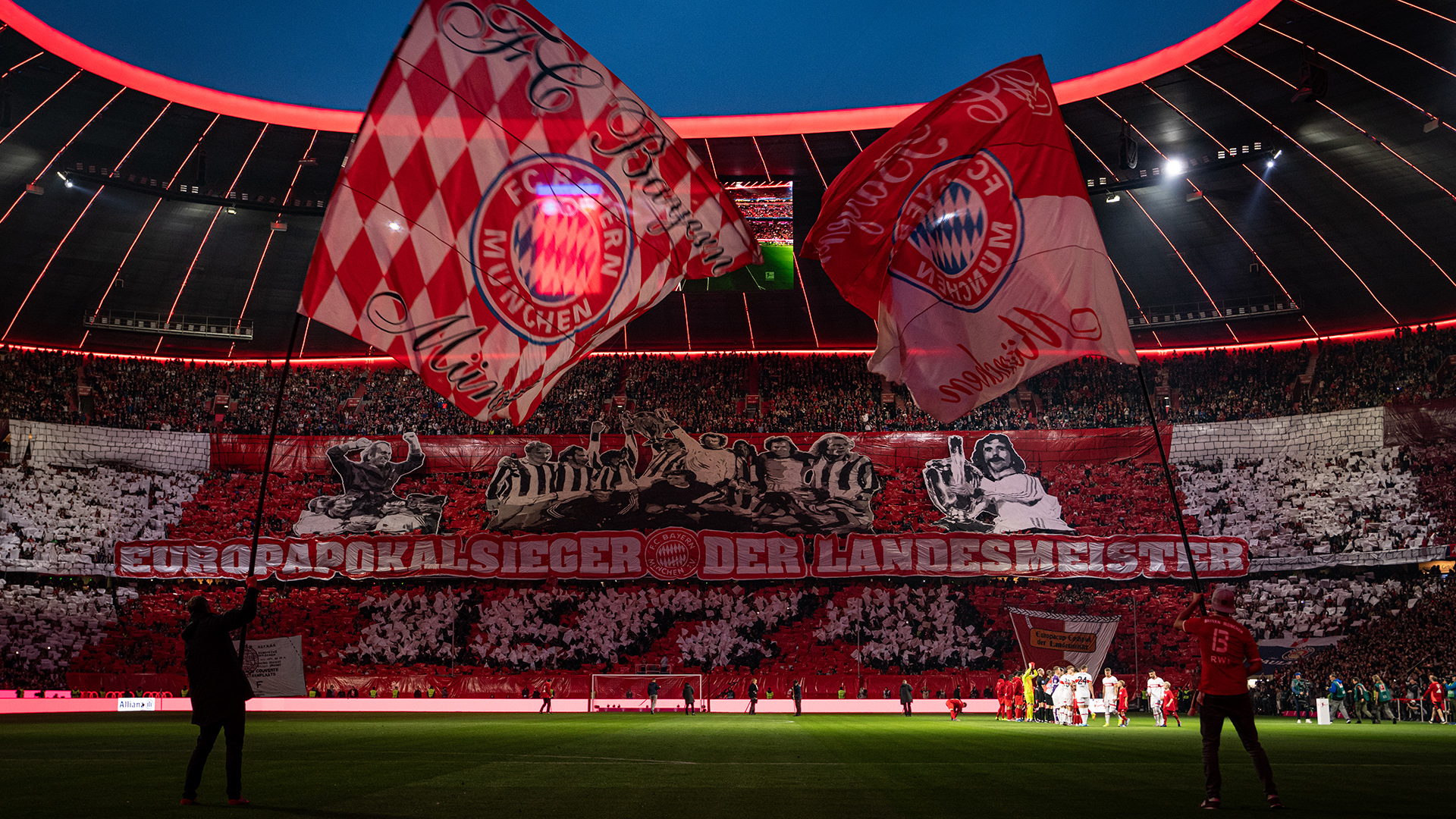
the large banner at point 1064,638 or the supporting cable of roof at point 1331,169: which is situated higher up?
the supporting cable of roof at point 1331,169

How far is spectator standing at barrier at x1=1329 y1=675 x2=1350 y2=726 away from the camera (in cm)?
2791

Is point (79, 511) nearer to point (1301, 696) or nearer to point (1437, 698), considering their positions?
point (1301, 696)

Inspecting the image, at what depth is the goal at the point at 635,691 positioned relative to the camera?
3519cm

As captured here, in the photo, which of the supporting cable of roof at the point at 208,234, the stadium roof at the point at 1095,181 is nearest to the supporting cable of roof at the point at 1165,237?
the stadium roof at the point at 1095,181

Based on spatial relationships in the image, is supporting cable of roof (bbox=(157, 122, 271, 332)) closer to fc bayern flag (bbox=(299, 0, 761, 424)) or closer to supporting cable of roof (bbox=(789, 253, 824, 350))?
supporting cable of roof (bbox=(789, 253, 824, 350))

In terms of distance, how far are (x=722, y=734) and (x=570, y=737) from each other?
2.78m

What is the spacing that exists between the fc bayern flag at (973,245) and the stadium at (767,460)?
9547mm

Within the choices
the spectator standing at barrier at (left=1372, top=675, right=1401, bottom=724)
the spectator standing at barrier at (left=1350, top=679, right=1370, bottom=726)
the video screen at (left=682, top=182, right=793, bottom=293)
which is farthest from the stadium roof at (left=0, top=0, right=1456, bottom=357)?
the spectator standing at barrier at (left=1350, top=679, right=1370, bottom=726)

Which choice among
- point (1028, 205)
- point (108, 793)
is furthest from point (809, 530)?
point (108, 793)

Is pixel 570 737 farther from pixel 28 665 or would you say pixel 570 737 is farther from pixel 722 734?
pixel 28 665

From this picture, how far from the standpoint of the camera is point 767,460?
134 ft

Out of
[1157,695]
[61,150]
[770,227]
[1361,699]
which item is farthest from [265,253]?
[1361,699]

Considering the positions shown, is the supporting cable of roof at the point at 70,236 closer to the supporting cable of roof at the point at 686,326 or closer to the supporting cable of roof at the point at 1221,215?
the supporting cable of roof at the point at 686,326

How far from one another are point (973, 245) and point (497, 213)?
526 centimetres
